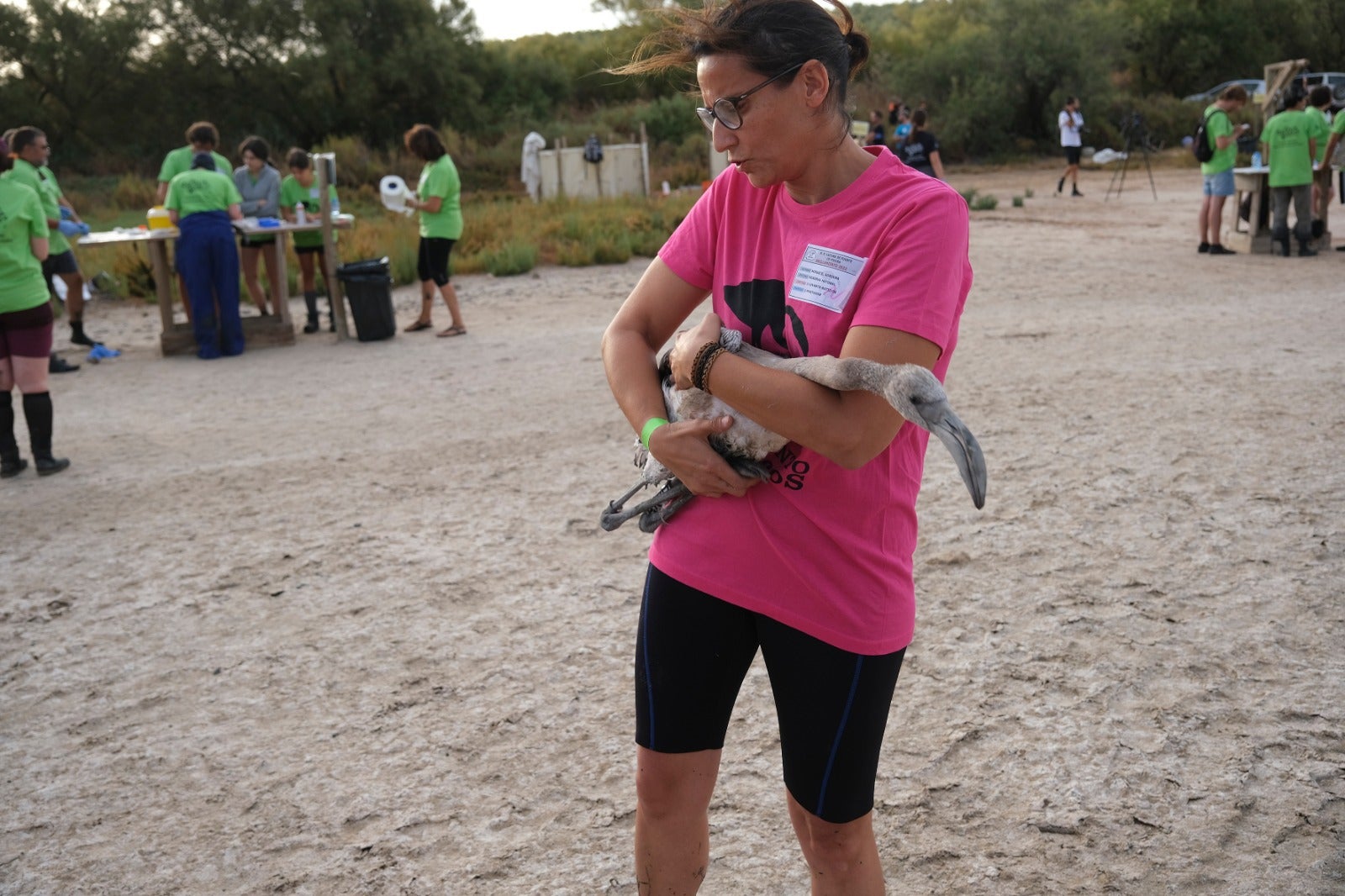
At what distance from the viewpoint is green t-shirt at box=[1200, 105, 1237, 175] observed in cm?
1139

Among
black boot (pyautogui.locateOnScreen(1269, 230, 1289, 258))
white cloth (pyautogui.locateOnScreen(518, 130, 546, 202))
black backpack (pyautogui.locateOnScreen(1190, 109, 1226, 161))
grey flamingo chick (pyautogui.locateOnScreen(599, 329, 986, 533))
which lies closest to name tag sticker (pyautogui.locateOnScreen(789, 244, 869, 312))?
grey flamingo chick (pyautogui.locateOnScreen(599, 329, 986, 533))

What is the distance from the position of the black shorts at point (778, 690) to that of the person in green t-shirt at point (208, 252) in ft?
28.4

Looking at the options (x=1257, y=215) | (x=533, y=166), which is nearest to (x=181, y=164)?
(x=1257, y=215)

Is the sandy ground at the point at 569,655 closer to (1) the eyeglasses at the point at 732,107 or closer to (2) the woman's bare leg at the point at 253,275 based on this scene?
(1) the eyeglasses at the point at 732,107

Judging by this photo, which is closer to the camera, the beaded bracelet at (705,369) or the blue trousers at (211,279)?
the beaded bracelet at (705,369)

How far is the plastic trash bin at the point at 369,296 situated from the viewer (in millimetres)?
9789

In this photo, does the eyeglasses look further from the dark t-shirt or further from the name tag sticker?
the dark t-shirt

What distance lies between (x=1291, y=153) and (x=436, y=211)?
856 cm

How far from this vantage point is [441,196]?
9711mm

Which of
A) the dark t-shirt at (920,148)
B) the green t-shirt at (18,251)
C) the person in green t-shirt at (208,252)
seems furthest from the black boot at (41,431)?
the dark t-shirt at (920,148)

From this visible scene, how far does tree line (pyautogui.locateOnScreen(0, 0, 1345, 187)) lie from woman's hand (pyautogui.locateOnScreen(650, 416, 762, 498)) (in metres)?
28.4

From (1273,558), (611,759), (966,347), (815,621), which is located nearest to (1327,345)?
(966,347)

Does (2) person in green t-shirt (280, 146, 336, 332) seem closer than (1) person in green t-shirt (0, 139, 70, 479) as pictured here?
No

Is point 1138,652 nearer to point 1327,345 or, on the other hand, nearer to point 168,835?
point 168,835
